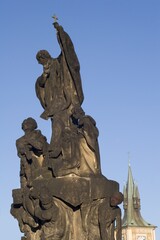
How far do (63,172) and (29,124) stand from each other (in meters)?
1.45

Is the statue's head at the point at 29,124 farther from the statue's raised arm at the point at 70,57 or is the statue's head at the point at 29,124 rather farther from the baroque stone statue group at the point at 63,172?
the statue's raised arm at the point at 70,57

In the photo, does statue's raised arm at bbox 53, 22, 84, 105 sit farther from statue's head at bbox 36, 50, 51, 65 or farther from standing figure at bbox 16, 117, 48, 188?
standing figure at bbox 16, 117, 48, 188

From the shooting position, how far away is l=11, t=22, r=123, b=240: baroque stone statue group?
10.7m

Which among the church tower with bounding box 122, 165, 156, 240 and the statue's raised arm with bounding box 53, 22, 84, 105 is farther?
the church tower with bounding box 122, 165, 156, 240

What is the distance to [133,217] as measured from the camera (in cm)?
12125

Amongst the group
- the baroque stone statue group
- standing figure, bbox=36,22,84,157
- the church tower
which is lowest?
the baroque stone statue group

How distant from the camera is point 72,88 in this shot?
40.3ft

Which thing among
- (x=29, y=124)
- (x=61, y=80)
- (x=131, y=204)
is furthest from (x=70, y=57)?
(x=131, y=204)

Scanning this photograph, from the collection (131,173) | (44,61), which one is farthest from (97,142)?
(131,173)

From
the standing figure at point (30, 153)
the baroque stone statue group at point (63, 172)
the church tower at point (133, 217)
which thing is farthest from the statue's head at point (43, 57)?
the church tower at point (133, 217)

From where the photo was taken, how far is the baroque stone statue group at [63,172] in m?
10.7

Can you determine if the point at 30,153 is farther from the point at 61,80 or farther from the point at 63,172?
the point at 61,80

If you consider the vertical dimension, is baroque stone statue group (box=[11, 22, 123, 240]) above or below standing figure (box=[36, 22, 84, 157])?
below

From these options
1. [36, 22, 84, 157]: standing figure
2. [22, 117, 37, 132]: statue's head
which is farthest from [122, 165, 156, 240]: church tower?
[22, 117, 37, 132]: statue's head
